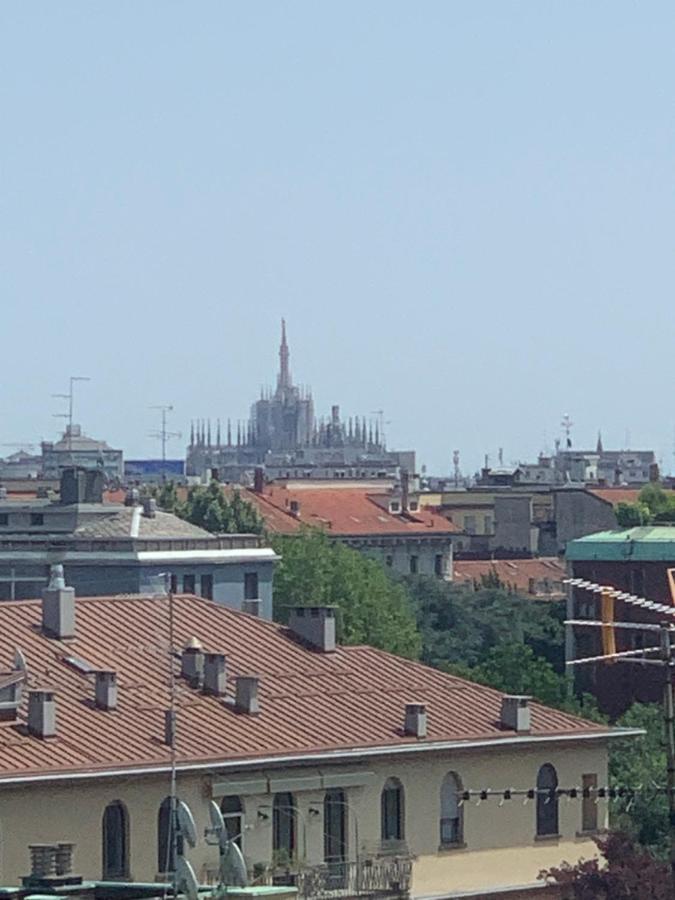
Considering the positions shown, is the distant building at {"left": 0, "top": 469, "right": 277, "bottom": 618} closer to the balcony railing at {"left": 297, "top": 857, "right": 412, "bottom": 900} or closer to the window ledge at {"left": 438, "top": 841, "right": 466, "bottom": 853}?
the window ledge at {"left": 438, "top": 841, "right": 466, "bottom": 853}

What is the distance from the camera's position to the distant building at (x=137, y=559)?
3679 inches

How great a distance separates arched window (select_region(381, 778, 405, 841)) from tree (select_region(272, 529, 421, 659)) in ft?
143

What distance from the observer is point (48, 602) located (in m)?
52.8

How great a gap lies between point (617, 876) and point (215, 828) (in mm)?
8612

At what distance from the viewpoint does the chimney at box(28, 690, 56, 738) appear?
47625mm

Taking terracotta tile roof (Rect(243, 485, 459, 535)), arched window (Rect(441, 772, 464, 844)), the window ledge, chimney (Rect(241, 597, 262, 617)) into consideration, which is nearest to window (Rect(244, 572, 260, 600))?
chimney (Rect(241, 597, 262, 617))

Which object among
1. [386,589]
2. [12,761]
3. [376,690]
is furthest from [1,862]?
[386,589]

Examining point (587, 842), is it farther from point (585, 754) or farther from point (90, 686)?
point (90, 686)

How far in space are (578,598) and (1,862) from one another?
219ft

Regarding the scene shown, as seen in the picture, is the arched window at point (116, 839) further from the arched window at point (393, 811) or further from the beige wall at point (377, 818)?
the arched window at point (393, 811)

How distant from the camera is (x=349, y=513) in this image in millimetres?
166000

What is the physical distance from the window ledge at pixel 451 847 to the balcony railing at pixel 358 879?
0.91 meters

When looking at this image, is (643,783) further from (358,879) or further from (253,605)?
(253,605)

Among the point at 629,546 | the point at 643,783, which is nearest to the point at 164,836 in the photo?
the point at 643,783
